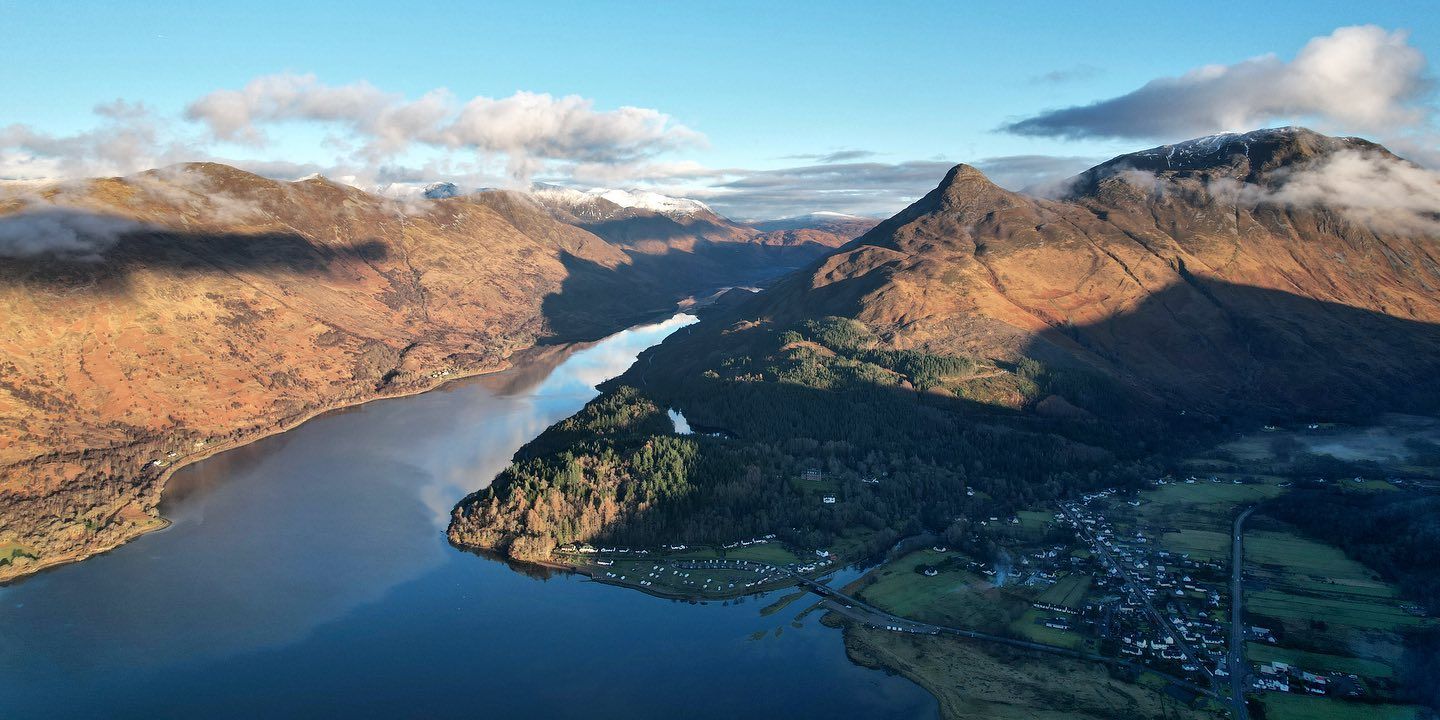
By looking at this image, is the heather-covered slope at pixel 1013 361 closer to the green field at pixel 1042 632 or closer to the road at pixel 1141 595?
the road at pixel 1141 595

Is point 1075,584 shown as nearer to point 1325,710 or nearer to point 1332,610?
point 1332,610

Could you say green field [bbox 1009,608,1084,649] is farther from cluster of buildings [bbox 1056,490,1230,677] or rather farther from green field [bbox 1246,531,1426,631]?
green field [bbox 1246,531,1426,631]

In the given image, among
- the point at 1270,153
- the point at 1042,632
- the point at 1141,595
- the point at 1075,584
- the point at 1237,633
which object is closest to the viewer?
the point at 1237,633

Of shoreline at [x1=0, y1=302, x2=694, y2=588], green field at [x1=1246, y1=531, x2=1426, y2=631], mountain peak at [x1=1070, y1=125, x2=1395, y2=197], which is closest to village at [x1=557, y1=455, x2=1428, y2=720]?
green field at [x1=1246, y1=531, x2=1426, y2=631]

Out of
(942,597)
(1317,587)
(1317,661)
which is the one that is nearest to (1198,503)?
(1317,587)

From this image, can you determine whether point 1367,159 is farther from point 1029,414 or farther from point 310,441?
point 310,441

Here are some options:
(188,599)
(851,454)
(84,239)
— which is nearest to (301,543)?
(188,599)
